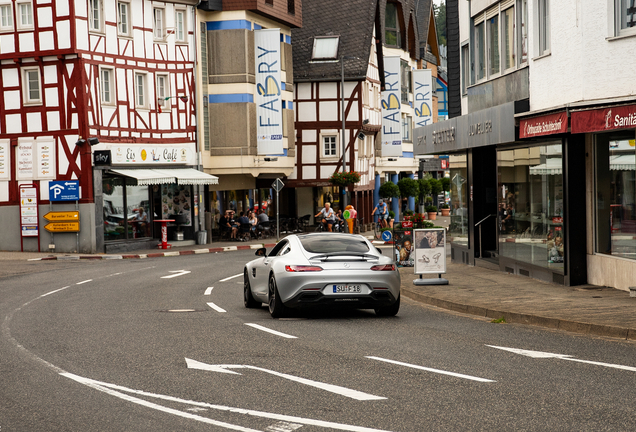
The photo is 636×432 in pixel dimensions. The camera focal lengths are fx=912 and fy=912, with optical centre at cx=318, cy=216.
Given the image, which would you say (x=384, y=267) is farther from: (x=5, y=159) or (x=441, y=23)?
(x=441, y=23)

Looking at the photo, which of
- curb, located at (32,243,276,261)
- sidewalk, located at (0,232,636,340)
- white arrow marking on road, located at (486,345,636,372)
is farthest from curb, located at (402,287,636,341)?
curb, located at (32,243,276,261)

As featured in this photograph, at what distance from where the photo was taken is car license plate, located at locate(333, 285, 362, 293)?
13.5 m

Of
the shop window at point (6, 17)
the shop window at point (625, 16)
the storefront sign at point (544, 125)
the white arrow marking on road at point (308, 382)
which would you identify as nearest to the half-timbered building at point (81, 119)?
the shop window at point (6, 17)

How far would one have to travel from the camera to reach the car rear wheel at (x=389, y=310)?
46.2 feet

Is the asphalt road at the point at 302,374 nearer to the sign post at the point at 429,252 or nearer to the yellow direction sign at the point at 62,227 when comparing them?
the sign post at the point at 429,252

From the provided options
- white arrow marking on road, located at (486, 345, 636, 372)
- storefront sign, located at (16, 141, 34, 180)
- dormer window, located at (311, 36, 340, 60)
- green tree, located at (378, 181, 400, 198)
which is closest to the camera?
white arrow marking on road, located at (486, 345, 636, 372)

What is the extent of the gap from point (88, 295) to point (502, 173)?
10.1 metres

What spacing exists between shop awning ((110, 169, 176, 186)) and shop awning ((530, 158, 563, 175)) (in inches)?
820

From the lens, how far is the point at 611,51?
50.7ft

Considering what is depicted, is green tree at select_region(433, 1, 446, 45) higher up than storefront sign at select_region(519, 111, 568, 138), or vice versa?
green tree at select_region(433, 1, 446, 45)

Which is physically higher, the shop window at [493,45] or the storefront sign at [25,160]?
the shop window at [493,45]

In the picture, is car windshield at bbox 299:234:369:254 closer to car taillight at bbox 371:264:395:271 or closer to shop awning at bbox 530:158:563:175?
car taillight at bbox 371:264:395:271

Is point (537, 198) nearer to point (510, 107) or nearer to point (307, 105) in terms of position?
point (510, 107)

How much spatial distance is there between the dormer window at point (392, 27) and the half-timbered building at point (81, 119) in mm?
25961
